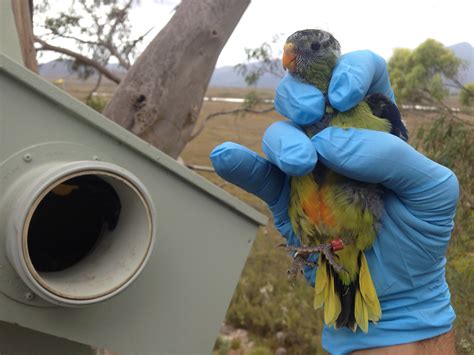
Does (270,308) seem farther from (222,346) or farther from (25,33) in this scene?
(25,33)

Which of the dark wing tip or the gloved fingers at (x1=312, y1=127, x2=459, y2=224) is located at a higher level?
the dark wing tip

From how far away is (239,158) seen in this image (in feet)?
4.33

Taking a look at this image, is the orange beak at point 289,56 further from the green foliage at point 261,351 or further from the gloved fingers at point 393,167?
the green foliage at point 261,351

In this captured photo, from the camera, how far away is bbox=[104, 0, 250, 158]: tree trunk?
9.21 ft

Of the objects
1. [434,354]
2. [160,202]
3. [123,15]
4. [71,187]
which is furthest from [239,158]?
[123,15]

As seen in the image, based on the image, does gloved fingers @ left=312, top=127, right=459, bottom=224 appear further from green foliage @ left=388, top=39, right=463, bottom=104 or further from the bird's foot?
green foliage @ left=388, top=39, right=463, bottom=104

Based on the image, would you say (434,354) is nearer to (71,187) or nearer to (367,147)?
(367,147)

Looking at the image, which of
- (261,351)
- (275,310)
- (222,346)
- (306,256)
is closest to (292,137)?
(306,256)

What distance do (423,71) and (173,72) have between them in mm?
1705

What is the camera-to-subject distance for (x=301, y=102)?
1216 millimetres

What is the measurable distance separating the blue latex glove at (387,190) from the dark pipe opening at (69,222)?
12.9 inches

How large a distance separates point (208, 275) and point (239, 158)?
1.07 ft

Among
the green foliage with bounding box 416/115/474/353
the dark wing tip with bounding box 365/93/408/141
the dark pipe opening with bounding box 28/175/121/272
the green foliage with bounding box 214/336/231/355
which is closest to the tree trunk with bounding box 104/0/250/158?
the green foliage with bounding box 416/115/474/353

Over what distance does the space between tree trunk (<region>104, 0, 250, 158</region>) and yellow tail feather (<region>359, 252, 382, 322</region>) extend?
1857 millimetres
